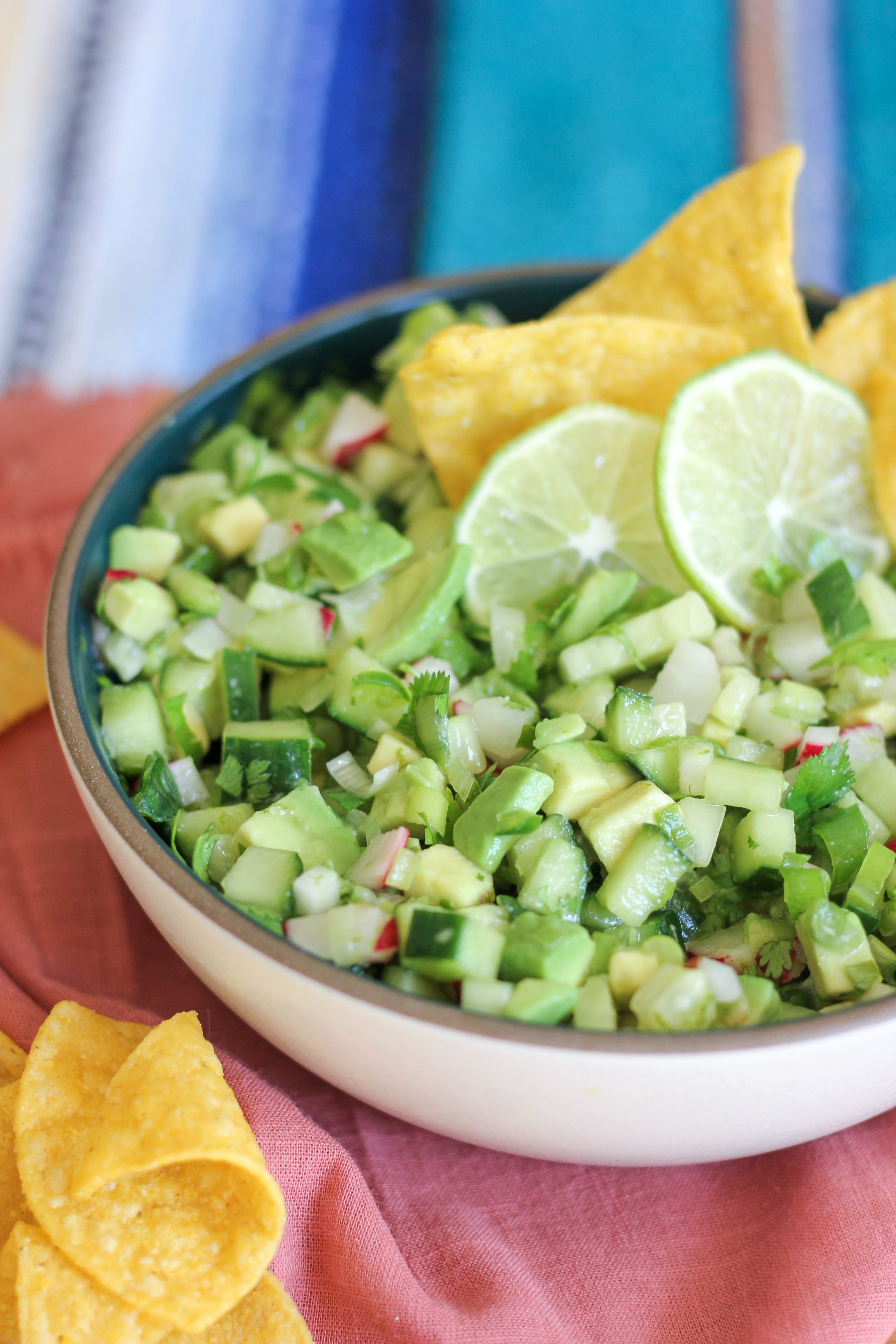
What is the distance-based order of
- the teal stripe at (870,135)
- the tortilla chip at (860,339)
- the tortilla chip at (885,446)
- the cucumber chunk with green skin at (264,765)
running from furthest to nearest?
1. the teal stripe at (870,135)
2. the tortilla chip at (860,339)
3. the tortilla chip at (885,446)
4. the cucumber chunk with green skin at (264,765)

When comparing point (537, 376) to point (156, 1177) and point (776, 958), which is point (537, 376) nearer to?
point (776, 958)

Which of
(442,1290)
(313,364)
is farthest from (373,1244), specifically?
(313,364)

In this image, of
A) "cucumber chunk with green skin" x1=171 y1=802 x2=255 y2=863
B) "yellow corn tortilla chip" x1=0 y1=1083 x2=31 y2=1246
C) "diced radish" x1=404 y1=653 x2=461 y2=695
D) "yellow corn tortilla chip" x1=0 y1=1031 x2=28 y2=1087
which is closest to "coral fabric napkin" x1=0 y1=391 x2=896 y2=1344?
"yellow corn tortilla chip" x1=0 y1=1031 x2=28 y2=1087

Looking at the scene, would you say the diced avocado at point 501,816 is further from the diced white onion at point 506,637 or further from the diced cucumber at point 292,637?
the diced cucumber at point 292,637

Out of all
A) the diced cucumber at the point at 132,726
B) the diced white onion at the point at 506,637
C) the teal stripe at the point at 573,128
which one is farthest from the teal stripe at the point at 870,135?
the diced cucumber at the point at 132,726

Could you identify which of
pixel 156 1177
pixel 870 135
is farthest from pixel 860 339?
pixel 870 135


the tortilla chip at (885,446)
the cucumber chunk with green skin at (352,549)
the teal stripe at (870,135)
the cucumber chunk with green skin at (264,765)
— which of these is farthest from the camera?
the teal stripe at (870,135)

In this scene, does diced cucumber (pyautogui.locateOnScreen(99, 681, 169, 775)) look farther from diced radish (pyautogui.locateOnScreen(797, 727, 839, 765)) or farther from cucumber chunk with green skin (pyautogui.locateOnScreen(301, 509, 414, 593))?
diced radish (pyautogui.locateOnScreen(797, 727, 839, 765))
